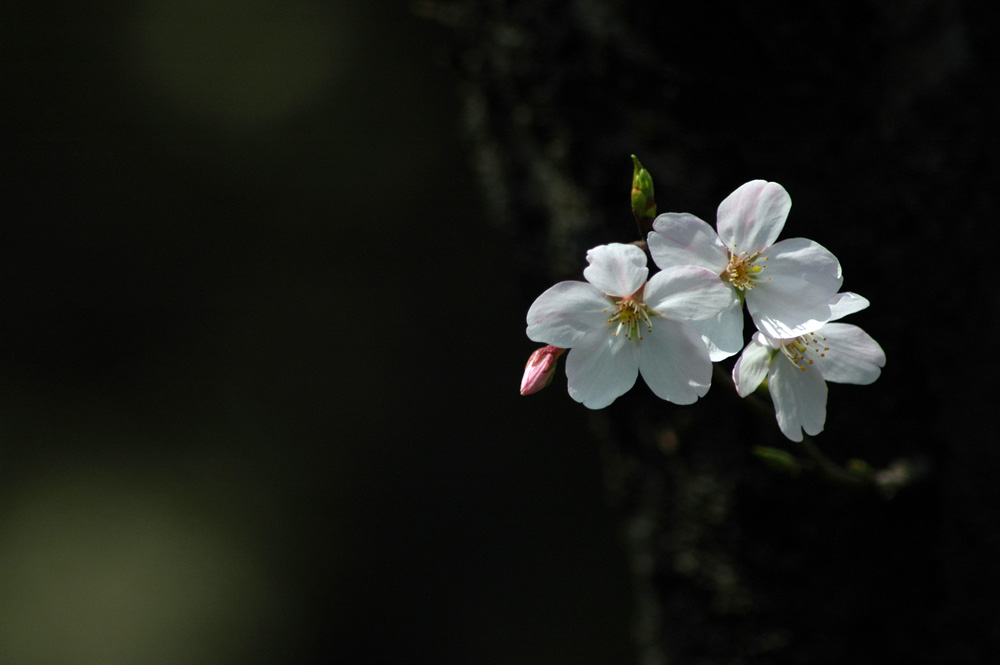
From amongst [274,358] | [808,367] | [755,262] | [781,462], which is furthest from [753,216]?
[274,358]

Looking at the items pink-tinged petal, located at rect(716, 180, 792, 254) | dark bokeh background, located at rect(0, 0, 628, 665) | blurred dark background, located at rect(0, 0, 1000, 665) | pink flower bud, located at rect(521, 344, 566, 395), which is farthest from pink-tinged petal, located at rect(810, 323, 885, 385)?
dark bokeh background, located at rect(0, 0, 628, 665)

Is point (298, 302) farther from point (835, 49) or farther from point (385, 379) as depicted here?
point (835, 49)

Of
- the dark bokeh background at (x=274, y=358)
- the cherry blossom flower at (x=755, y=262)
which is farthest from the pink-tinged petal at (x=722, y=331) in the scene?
the dark bokeh background at (x=274, y=358)

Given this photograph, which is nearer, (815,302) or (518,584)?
(815,302)

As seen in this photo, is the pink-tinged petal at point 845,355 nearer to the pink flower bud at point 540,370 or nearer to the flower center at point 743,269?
the flower center at point 743,269

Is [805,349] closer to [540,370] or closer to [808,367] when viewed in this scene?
[808,367]

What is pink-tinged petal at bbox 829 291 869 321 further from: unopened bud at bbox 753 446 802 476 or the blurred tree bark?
the blurred tree bark

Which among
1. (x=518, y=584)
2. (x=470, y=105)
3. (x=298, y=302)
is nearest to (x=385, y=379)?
(x=298, y=302)
